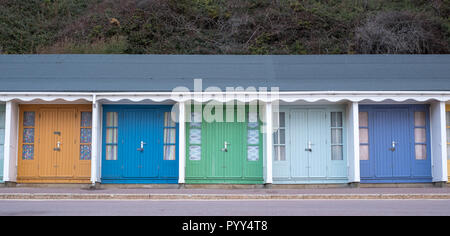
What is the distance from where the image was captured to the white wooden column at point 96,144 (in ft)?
51.3

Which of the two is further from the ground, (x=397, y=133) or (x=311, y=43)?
(x=311, y=43)

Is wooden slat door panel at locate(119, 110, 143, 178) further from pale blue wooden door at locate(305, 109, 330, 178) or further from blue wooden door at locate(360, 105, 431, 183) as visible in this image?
blue wooden door at locate(360, 105, 431, 183)

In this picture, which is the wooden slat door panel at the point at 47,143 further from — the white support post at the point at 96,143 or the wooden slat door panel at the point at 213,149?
the wooden slat door panel at the point at 213,149

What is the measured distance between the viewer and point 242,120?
1658cm

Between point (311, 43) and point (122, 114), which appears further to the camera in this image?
point (311, 43)

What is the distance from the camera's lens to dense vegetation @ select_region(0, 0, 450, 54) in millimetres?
32344

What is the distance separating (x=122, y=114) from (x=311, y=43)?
19.5m

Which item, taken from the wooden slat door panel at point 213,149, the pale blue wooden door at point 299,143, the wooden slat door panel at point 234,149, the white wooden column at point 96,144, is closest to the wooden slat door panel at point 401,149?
the pale blue wooden door at point 299,143

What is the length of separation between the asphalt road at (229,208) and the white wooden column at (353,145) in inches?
117

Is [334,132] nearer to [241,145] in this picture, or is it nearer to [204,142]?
[241,145]

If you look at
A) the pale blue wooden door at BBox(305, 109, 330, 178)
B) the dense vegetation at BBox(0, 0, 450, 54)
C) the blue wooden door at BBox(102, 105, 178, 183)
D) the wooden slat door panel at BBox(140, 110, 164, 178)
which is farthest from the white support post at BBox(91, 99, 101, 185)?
the dense vegetation at BBox(0, 0, 450, 54)

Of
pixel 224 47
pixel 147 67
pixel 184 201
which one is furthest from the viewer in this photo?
pixel 224 47

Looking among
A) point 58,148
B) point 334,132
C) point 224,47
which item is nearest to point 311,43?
point 224,47

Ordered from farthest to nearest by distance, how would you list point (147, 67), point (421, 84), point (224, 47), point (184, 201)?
1. point (224, 47)
2. point (147, 67)
3. point (421, 84)
4. point (184, 201)
